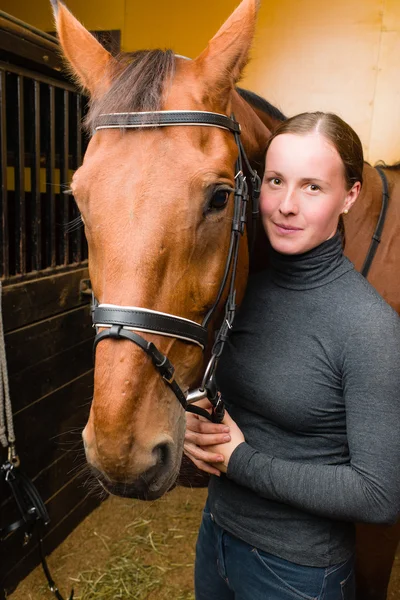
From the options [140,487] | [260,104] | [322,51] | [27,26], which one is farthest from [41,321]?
[322,51]

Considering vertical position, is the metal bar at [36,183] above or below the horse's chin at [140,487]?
above

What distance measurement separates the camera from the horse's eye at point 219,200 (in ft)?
3.23

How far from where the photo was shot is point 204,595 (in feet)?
4.04

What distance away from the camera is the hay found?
218cm

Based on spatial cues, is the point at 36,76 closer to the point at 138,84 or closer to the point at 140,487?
the point at 138,84

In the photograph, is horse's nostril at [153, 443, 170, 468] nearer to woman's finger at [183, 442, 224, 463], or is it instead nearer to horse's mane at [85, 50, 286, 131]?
woman's finger at [183, 442, 224, 463]

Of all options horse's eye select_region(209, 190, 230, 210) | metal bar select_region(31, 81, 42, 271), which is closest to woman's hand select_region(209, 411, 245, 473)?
horse's eye select_region(209, 190, 230, 210)

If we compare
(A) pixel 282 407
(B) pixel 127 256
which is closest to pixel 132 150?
(B) pixel 127 256

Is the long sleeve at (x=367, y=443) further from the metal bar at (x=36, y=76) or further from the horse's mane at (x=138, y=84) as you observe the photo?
the metal bar at (x=36, y=76)

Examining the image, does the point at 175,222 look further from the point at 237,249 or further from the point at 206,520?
the point at 206,520

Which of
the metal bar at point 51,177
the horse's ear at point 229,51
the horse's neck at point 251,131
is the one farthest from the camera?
the metal bar at point 51,177

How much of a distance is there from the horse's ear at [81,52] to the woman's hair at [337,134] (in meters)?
0.48

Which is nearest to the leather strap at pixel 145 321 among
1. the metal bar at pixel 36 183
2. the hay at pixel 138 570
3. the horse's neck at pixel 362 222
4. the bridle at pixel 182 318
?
the bridle at pixel 182 318

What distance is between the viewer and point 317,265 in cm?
98
